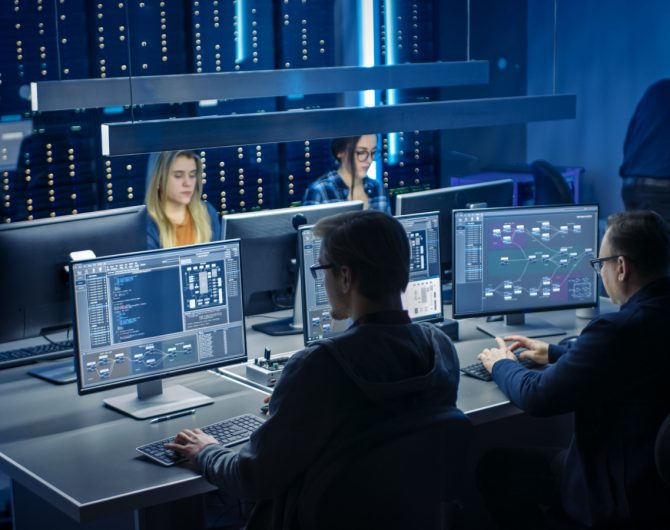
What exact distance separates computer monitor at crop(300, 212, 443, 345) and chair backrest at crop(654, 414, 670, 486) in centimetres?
111

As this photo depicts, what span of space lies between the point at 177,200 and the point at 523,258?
1719mm

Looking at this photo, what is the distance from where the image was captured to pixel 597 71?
250 inches

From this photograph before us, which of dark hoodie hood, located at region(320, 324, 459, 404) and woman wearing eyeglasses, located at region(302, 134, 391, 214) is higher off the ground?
woman wearing eyeglasses, located at region(302, 134, 391, 214)

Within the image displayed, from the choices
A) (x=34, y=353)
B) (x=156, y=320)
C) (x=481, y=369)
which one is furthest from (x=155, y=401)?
(x=481, y=369)

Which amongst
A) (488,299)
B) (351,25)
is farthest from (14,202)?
(488,299)

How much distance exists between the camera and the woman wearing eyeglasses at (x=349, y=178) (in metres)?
5.10

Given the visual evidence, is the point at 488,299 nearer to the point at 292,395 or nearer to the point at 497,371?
the point at 497,371

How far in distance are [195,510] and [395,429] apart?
0.91 m

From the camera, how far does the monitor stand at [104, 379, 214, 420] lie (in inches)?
112

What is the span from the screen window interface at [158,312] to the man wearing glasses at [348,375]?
0.53m

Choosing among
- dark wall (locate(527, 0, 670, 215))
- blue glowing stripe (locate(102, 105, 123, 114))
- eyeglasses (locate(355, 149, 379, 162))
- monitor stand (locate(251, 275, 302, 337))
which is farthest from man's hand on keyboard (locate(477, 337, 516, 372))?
dark wall (locate(527, 0, 670, 215))

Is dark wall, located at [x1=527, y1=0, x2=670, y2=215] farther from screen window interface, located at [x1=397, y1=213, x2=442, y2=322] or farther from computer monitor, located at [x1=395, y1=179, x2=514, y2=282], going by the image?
screen window interface, located at [x1=397, y1=213, x2=442, y2=322]

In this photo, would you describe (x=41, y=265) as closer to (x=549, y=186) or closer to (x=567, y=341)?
(x=567, y=341)

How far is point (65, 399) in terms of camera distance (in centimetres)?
301
